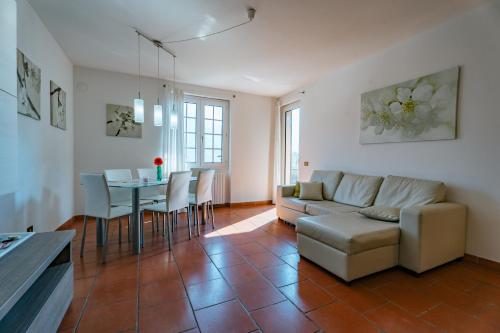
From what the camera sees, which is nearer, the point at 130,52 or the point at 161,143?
the point at 130,52

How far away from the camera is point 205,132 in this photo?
4754 millimetres

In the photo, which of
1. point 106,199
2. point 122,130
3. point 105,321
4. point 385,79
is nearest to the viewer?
point 105,321

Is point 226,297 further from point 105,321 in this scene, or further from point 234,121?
point 234,121

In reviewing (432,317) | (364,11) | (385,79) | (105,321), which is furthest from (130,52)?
(432,317)

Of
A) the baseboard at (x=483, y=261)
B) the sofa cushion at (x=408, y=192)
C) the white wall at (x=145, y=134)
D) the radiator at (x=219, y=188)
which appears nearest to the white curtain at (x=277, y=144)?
the white wall at (x=145, y=134)

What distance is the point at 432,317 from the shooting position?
5.01 feet

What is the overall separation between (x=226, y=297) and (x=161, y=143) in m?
3.24

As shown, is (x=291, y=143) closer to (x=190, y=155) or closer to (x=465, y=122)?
(x=190, y=155)

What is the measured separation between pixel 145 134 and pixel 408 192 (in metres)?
4.09

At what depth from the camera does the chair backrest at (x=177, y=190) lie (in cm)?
267

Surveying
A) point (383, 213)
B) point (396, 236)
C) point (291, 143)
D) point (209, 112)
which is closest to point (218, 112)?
point (209, 112)

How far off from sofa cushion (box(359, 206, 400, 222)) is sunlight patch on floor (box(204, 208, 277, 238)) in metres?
1.64

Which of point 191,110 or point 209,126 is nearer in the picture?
point 191,110

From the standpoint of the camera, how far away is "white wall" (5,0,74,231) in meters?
2.17
